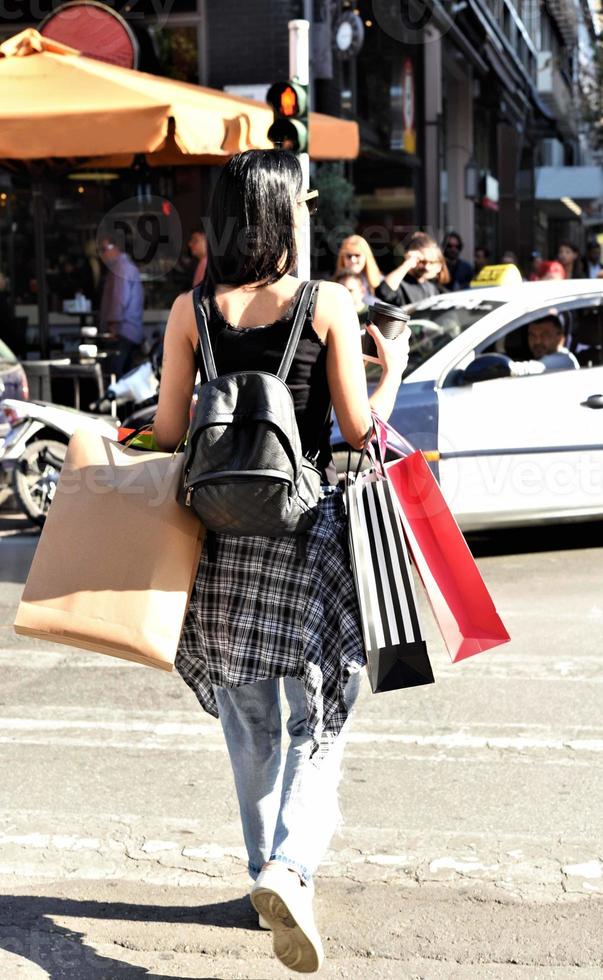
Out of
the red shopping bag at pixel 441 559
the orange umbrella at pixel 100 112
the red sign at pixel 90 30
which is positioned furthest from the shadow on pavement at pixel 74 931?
the red sign at pixel 90 30

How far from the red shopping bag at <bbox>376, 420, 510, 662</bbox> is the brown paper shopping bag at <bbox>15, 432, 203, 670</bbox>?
19.0 inches

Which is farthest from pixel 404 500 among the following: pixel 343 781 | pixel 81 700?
pixel 81 700

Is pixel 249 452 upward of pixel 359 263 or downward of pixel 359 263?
downward

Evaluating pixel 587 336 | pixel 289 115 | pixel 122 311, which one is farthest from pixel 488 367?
pixel 122 311

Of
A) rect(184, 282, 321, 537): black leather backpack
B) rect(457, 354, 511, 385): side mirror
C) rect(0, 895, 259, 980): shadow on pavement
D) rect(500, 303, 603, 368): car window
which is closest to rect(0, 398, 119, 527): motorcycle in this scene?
rect(457, 354, 511, 385): side mirror

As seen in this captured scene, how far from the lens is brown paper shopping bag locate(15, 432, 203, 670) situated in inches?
115

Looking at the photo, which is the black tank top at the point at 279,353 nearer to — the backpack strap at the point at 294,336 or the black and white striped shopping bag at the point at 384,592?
the backpack strap at the point at 294,336

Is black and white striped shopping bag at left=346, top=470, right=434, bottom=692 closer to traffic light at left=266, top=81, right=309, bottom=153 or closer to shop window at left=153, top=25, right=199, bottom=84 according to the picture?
traffic light at left=266, top=81, right=309, bottom=153

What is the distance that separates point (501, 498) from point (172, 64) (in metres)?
10.5

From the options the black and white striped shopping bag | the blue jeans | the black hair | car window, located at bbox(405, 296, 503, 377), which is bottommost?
the blue jeans

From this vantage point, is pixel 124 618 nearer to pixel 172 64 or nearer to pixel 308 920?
pixel 308 920

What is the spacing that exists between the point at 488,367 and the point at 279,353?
5143 mm

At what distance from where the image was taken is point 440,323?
8.50m

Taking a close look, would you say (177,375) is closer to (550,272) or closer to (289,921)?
(289,921)
